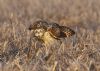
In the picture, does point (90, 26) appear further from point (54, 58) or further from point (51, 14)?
point (54, 58)

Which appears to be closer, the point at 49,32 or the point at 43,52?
the point at 43,52

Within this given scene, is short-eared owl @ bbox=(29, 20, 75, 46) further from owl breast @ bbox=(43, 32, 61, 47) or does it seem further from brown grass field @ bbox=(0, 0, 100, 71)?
brown grass field @ bbox=(0, 0, 100, 71)

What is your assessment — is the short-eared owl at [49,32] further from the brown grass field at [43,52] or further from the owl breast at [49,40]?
the brown grass field at [43,52]

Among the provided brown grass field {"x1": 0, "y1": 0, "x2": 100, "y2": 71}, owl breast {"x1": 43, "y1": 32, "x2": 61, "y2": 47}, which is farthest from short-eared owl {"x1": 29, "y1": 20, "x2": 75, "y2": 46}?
brown grass field {"x1": 0, "y1": 0, "x2": 100, "y2": 71}

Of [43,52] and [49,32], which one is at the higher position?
[49,32]

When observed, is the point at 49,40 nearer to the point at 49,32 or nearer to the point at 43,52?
the point at 49,32

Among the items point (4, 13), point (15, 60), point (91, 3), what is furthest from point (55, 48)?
point (91, 3)

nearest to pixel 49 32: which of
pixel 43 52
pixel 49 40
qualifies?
pixel 49 40

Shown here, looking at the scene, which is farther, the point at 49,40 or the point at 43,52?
the point at 49,40

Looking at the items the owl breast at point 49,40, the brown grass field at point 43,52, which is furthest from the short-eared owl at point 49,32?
the brown grass field at point 43,52
